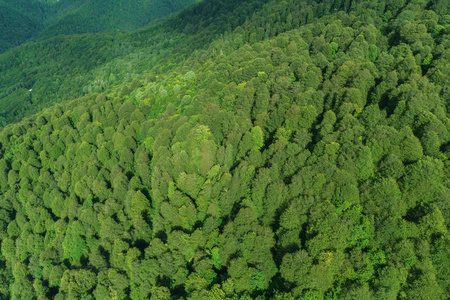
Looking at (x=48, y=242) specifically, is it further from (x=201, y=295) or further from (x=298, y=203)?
(x=298, y=203)

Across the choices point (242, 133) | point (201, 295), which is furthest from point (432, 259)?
point (242, 133)

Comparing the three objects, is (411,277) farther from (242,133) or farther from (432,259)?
(242,133)

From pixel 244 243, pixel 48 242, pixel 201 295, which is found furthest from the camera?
pixel 48 242

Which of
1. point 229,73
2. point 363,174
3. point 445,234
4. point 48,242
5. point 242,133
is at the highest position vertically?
point 229,73

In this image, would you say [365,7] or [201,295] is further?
[365,7]

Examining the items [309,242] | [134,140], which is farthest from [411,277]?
[134,140]

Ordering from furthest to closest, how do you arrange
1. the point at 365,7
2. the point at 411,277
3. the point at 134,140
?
the point at 365,7 → the point at 134,140 → the point at 411,277

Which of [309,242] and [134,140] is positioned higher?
[134,140]
